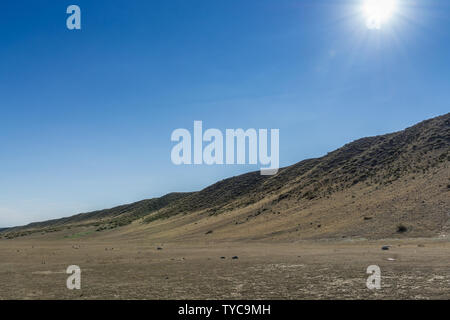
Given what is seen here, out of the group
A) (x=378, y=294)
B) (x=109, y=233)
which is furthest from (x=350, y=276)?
(x=109, y=233)

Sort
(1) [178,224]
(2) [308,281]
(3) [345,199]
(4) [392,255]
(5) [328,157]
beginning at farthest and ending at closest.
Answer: (5) [328,157]
(1) [178,224]
(3) [345,199]
(4) [392,255]
(2) [308,281]

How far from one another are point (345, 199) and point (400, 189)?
28.8ft

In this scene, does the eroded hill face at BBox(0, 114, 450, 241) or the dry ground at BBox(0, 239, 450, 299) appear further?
the eroded hill face at BBox(0, 114, 450, 241)

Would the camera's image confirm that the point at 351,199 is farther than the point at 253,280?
Yes

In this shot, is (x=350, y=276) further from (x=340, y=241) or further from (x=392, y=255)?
(x=340, y=241)

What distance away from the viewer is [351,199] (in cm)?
5772

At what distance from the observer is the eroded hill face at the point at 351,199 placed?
4241cm

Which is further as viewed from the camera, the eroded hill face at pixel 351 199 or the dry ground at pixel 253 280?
the eroded hill face at pixel 351 199

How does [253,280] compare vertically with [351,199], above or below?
below

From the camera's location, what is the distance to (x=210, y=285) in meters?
16.8

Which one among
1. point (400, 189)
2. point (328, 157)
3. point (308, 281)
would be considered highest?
point (328, 157)

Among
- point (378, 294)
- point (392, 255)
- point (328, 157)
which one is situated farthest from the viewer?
point (328, 157)

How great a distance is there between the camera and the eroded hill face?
42406 millimetres
